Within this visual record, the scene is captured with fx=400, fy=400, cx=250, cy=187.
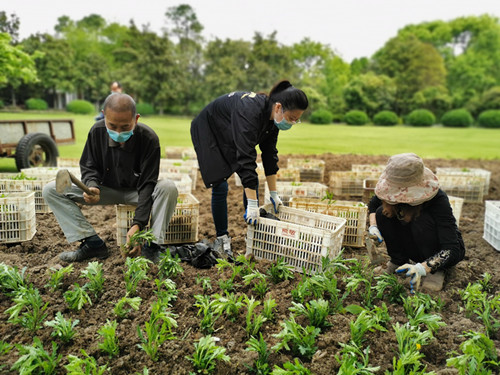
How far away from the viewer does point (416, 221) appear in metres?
3.45

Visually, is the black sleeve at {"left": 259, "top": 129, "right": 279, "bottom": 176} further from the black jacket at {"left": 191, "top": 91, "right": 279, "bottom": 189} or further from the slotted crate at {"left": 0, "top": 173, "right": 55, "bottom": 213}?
the slotted crate at {"left": 0, "top": 173, "right": 55, "bottom": 213}

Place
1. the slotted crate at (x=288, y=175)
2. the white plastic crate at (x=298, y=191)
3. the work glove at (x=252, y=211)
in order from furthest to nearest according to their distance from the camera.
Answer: the slotted crate at (x=288, y=175) < the white plastic crate at (x=298, y=191) < the work glove at (x=252, y=211)

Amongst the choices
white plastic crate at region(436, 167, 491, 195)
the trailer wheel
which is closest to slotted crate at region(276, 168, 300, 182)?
white plastic crate at region(436, 167, 491, 195)

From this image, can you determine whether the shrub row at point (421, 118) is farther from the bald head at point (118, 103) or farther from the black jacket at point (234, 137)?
the bald head at point (118, 103)

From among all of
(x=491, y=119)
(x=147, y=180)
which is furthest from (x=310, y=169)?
(x=491, y=119)

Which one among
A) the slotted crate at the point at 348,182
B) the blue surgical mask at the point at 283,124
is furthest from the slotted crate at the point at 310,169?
the blue surgical mask at the point at 283,124

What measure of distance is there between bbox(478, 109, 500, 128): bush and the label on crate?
36.5 meters

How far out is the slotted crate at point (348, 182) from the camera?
7469mm

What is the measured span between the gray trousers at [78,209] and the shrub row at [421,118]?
31.6 m

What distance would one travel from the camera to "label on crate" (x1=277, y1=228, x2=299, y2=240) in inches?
148

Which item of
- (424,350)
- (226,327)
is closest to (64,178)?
(226,327)

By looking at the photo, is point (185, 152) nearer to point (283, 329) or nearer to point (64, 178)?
point (64, 178)

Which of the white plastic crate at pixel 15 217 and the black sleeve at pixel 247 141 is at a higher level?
the black sleeve at pixel 247 141

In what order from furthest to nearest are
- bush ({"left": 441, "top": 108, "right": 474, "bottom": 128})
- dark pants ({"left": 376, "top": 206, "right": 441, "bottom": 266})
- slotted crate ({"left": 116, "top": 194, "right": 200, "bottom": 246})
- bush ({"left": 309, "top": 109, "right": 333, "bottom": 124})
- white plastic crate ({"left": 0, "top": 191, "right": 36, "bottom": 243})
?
bush ({"left": 441, "top": 108, "right": 474, "bottom": 128})
bush ({"left": 309, "top": 109, "right": 333, "bottom": 124})
slotted crate ({"left": 116, "top": 194, "right": 200, "bottom": 246})
white plastic crate ({"left": 0, "top": 191, "right": 36, "bottom": 243})
dark pants ({"left": 376, "top": 206, "right": 441, "bottom": 266})
